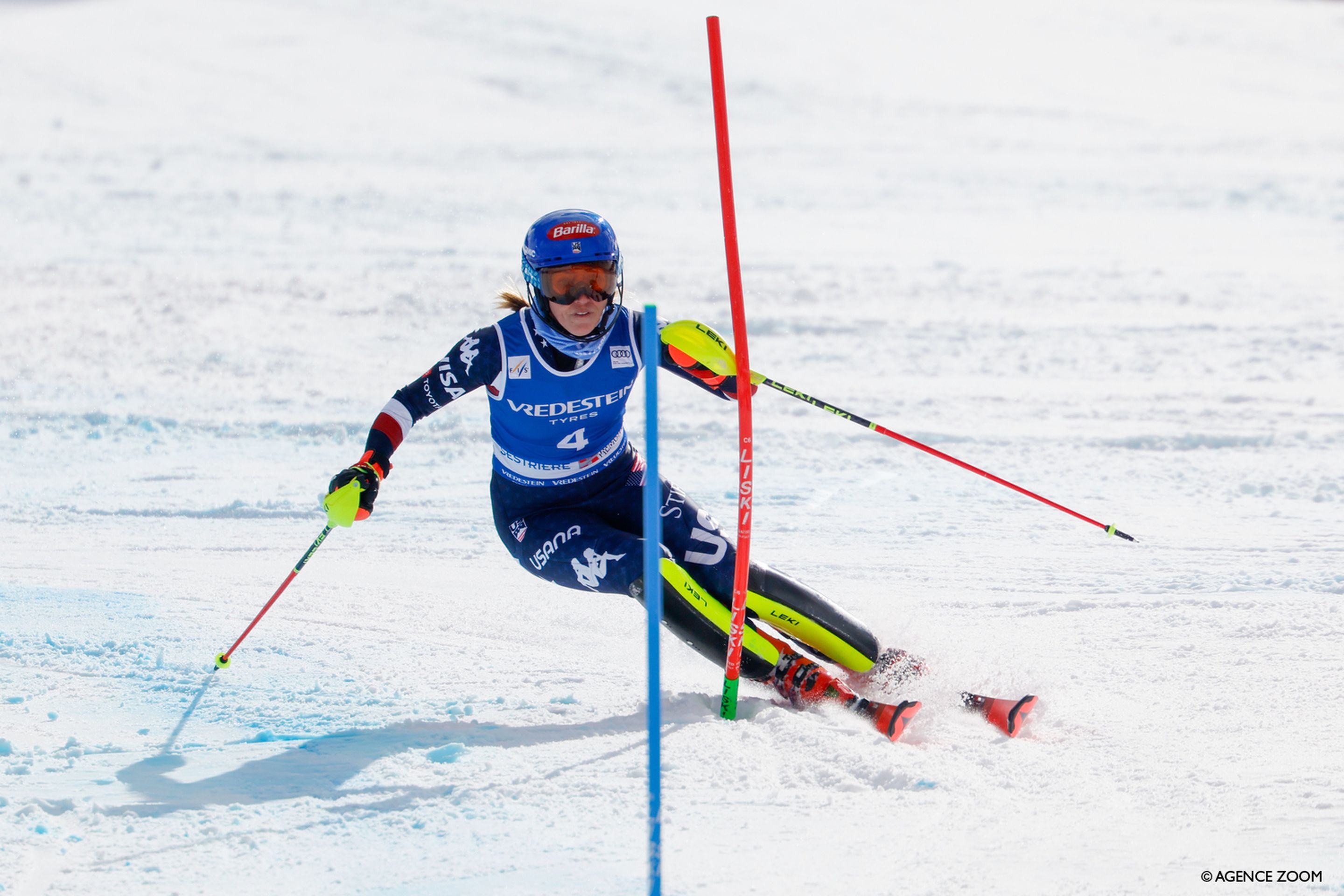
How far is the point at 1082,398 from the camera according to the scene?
23.9 ft

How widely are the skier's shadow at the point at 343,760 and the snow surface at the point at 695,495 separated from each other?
16 millimetres

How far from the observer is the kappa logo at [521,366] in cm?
377

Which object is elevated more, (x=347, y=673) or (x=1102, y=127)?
(x=1102, y=127)

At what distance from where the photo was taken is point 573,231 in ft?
11.8

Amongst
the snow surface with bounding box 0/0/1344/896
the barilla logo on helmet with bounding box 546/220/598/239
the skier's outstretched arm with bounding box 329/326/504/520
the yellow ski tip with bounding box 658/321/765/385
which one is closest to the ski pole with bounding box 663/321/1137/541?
the yellow ski tip with bounding box 658/321/765/385

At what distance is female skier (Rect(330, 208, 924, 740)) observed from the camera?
358 cm

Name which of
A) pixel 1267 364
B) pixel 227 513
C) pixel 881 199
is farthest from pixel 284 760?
pixel 881 199

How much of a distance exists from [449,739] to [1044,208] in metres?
10.9

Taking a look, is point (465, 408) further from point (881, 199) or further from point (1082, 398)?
point (881, 199)

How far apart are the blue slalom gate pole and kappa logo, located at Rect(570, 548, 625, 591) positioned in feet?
3.19

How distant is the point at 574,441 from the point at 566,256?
635 millimetres

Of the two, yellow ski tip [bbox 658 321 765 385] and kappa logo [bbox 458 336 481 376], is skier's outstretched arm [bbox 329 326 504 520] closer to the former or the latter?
kappa logo [bbox 458 336 481 376]
